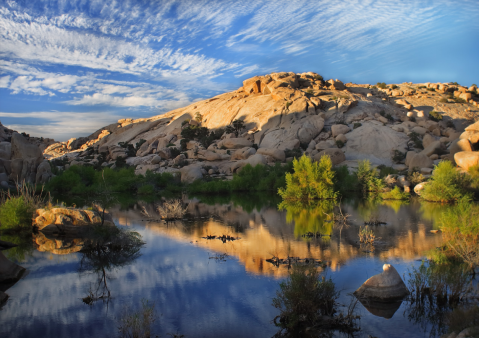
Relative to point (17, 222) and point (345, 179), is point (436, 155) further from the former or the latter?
point (17, 222)

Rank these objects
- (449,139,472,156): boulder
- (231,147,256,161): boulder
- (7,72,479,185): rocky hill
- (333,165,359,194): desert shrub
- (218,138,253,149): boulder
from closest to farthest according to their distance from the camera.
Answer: (333,165,359,194): desert shrub → (449,139,472,156): boulder → (7,72,479,185): rocky hill → (231,147,256,161): boulder → (218,138,253,149): boulder

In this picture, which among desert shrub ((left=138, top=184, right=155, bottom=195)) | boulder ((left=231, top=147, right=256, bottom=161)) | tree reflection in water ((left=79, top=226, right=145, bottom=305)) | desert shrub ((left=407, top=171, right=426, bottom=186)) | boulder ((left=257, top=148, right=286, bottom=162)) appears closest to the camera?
tree reflection in water ((left=79, top=226, right=145, bottom=305))

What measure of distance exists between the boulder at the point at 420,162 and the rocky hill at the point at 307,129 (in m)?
0.10

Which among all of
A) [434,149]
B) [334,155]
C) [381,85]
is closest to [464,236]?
[334,155]

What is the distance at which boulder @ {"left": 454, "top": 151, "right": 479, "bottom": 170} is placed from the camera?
33.9 meters

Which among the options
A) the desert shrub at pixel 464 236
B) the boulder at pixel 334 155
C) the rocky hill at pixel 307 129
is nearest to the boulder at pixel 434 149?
the rocky hill at pixel 307 129

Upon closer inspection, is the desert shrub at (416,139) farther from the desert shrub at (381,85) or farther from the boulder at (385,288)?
the boulder at (385,288)

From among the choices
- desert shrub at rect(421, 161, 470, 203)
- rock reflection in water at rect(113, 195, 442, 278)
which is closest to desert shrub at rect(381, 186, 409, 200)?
desert shrub at rect(421, 161, 470, 203)

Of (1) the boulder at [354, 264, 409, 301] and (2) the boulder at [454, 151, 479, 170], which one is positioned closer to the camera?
(1) the boulder at [354, 264, 409, 301]

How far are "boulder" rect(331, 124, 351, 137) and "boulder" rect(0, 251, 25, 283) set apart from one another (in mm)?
48206

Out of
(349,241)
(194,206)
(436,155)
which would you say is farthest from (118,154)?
(349,241)

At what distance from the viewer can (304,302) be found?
765 centimetres

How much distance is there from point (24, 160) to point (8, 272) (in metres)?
31.1

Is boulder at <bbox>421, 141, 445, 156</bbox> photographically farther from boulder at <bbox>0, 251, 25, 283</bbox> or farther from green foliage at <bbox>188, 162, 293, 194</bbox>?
boulder at <bbox>0, 251, 25, 283</bbox>
